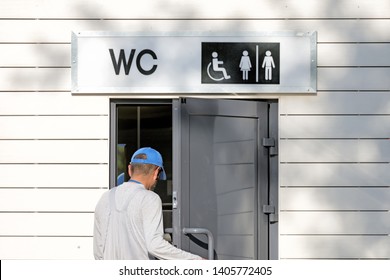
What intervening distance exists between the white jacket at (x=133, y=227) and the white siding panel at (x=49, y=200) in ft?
5.56

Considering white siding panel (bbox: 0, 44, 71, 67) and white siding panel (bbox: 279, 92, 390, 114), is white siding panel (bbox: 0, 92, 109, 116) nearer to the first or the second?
white siding panel (bbox: 0, 44, 71, 67)

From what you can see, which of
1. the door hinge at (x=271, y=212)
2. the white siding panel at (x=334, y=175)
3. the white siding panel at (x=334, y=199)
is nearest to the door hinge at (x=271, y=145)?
the white siding panel at (x=334, y=175)

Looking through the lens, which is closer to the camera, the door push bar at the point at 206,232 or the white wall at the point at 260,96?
the door push bar at the point at 206,232

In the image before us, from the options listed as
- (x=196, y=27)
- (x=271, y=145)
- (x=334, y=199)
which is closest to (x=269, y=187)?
(x=271, y=145)

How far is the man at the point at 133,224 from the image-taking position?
4.52 meters

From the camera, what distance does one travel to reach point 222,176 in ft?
20.7

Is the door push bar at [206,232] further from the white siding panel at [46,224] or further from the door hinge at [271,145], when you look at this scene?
the door hinge at [271,145]

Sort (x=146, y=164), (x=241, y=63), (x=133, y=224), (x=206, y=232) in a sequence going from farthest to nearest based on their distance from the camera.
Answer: (x=241, y=63)
(x=206, y=232)
(x=146, y=164)
(x=133, y=224)

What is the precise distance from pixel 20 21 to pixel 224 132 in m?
1.79

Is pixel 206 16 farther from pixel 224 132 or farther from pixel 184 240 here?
pixel 184 240

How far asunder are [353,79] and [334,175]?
0.75 m

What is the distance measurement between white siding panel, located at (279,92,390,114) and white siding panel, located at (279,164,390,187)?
1.36 ft

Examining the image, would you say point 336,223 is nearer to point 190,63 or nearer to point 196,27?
point 190,63

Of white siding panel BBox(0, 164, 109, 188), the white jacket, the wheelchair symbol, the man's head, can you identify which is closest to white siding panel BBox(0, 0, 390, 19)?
the wheelchair symbol
